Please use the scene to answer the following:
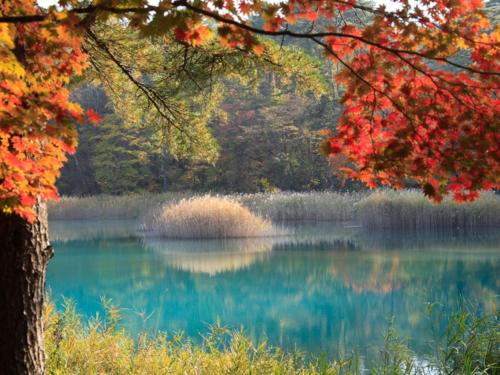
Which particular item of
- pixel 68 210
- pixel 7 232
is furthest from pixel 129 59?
pixel 68 210

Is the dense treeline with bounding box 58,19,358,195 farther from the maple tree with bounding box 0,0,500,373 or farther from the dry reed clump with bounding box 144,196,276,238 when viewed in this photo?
the maple tree with bounding box 0,0,500,373

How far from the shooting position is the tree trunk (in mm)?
3205

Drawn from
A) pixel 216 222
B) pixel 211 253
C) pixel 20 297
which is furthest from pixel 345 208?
pixel 20 297

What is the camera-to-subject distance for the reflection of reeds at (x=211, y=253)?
10.8 m

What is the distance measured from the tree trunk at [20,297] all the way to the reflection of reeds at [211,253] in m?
6.99

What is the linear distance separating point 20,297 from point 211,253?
29.4ft

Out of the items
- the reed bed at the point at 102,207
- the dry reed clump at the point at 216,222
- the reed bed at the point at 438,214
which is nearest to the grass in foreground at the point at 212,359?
the dry reed clump at the point at 216,222

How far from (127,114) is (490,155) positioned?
15.6ft

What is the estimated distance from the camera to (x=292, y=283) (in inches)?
372

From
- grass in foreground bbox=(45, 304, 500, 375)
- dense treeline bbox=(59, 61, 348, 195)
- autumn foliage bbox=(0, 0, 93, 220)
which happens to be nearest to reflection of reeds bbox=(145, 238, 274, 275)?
grass in foreground bbox=(45, 304, 500, 375)

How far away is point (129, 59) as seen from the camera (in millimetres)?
5781

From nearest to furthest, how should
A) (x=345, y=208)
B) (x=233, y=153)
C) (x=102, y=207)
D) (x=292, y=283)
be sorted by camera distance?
(x=292, y=283), (x=345, y=208), (x=102, y=207), (x=233, y=153)

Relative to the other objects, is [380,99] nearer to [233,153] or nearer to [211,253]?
[211,253]

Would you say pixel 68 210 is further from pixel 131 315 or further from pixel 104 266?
pixel 131 315
